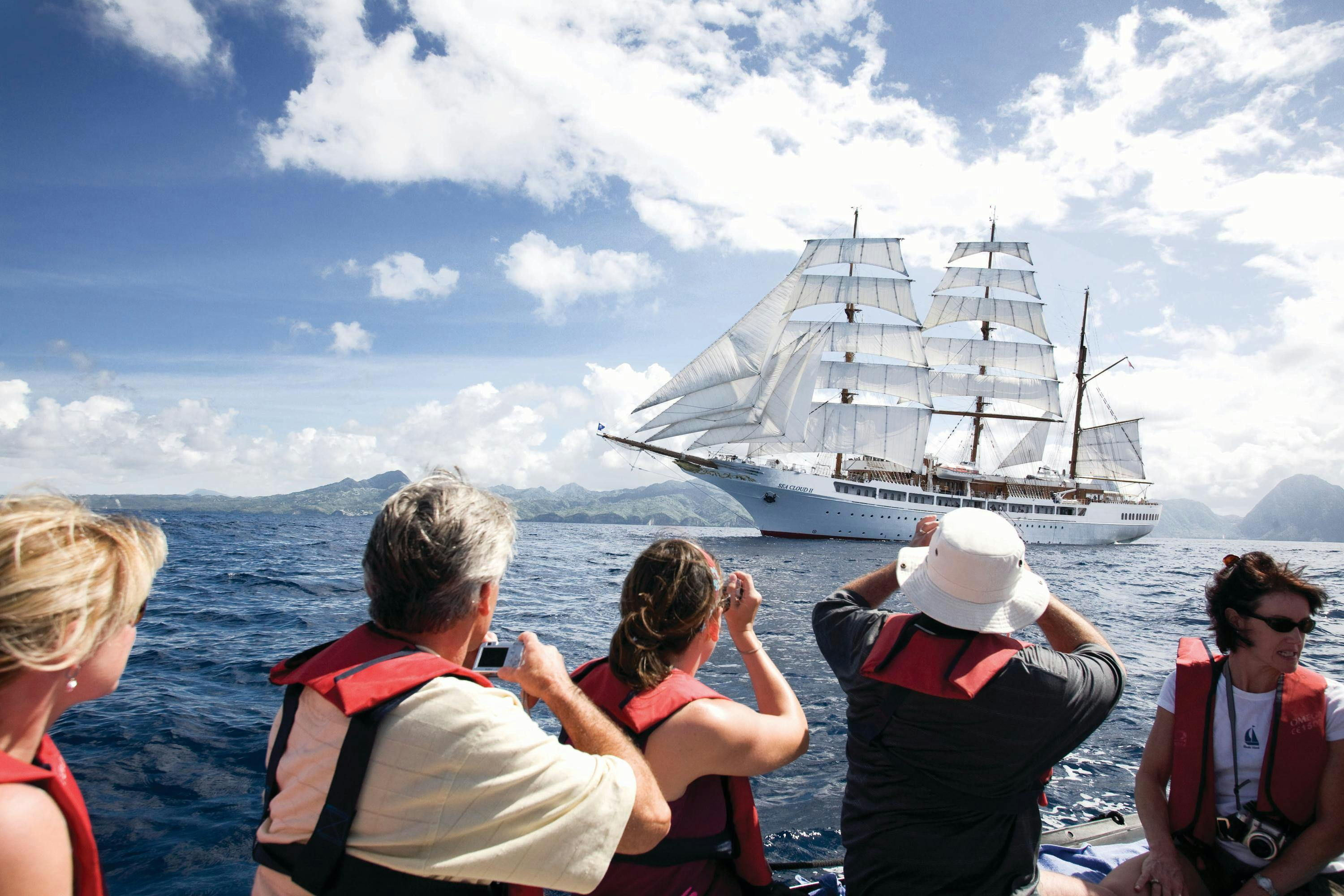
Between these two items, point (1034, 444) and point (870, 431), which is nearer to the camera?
point (870, 431)

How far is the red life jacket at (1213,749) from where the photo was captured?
8.46 feet

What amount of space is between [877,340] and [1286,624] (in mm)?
61128

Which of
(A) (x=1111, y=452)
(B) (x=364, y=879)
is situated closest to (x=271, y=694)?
(B) (x=364, y=879)

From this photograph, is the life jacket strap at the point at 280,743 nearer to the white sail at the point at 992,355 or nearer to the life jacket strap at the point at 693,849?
the life jacket strap at the point at 693,849

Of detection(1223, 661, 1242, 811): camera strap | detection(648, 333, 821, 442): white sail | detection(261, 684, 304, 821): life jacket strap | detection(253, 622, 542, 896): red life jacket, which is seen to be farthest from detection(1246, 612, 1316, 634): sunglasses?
detection(648, 333, 821, 442): white sail

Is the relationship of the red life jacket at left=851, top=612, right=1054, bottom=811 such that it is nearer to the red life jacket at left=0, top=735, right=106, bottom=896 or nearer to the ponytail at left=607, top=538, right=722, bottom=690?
the ponytail at left=607, top=538, right=722, bottom=690

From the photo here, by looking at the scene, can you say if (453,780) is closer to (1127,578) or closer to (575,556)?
(575,556)

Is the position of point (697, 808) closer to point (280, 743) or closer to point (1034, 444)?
point (280, 743)

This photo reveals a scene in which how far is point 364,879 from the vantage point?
145cm

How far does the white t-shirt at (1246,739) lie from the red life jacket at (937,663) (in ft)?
3.36

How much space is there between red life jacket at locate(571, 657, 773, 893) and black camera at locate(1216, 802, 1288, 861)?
187cm

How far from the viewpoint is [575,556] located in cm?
3064

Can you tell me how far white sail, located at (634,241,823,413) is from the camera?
4738cm

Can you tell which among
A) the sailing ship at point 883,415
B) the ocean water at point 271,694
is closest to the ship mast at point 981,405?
the sailing ship at point 883,415
